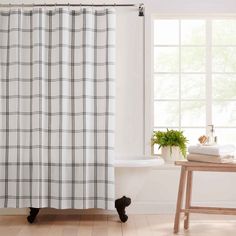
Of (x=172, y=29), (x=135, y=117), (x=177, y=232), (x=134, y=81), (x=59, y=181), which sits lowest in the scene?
(x=177, y=232)

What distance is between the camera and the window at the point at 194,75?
5363 millimetres

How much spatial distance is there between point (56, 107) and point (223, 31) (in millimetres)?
2060

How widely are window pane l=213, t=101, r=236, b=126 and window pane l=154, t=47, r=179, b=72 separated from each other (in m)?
0.60

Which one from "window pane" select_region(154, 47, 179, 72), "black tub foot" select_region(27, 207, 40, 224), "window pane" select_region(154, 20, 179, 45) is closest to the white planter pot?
"window pane" select_region(154, 47, 179, 72)

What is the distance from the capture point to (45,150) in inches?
184

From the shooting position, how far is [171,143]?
5.12 meters

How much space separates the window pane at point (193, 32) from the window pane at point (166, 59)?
17 cm

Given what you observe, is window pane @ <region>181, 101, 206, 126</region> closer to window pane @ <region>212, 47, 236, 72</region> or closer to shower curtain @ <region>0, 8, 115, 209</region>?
window pane @ <region>212, 47, 236, 72</region>

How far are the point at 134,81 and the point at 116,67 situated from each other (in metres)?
0.24

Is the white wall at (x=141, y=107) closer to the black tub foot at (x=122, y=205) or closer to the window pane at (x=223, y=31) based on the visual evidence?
the window pane at (x=223, y=31)

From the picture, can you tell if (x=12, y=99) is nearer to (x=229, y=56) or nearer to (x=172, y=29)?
(x=172, y=29)

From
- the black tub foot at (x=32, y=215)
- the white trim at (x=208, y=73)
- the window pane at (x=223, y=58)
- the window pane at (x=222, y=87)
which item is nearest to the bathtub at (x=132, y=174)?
the black tub foot at (x=32, y=215)

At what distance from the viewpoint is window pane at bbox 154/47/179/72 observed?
5.41 metres

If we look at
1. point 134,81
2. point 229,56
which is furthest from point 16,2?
point 229,56
